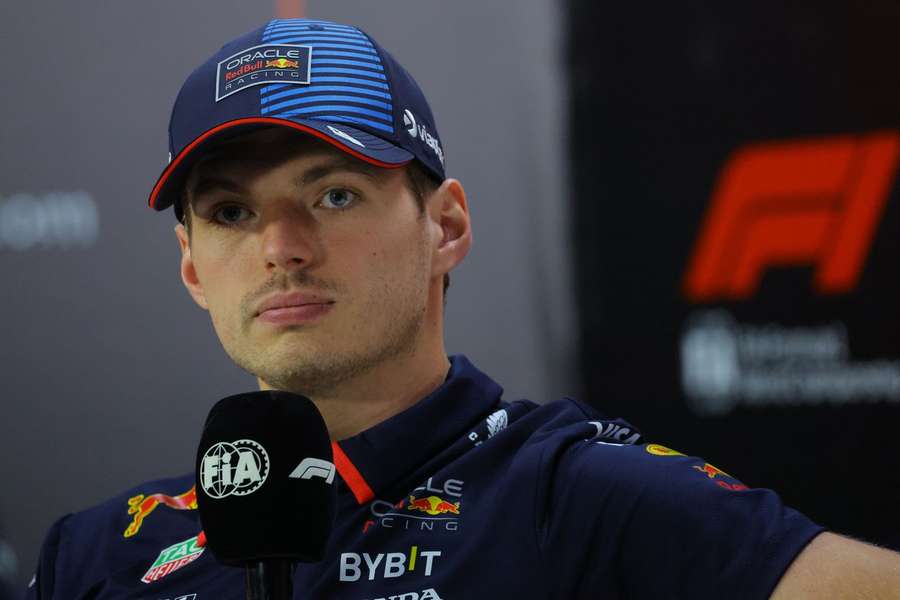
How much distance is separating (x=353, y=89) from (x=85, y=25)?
1042 millimetres

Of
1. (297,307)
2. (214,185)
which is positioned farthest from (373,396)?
(214,185)

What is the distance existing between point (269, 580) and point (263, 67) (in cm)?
59

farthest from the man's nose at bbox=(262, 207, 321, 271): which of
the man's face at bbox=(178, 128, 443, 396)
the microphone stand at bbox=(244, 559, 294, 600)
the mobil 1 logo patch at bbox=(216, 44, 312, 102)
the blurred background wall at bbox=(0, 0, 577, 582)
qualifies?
the blurred background wall at bbox=(0, 0, 577, 582)

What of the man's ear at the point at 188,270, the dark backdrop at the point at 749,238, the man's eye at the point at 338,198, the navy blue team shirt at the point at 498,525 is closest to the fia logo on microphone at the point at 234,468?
the navy blue team shirt at the point at 498,525

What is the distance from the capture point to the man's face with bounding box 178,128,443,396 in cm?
117

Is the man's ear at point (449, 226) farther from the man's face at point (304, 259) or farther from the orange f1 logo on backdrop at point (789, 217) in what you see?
the orange f1 logo on backdrop at point (789, 217)

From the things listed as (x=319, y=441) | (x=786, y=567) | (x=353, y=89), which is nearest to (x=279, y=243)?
(x=353, y=89)

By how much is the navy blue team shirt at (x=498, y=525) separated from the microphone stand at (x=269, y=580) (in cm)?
26

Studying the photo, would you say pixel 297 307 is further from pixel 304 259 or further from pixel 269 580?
pixel 269 580

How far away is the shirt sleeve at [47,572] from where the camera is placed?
1.34 m

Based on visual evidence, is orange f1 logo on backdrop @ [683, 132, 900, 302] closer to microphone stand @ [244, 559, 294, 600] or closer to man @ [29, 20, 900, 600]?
man @ [29, 20, 900, 600]

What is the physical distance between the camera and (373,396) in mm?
Result: 1243

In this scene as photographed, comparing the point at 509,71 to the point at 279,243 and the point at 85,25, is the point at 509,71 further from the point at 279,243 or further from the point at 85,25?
the point at 279,243

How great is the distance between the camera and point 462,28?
1961mm
